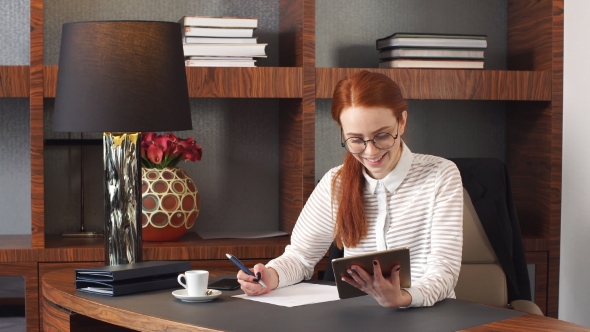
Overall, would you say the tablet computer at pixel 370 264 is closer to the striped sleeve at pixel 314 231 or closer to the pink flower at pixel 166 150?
the striped sleeve at pixel 314 231

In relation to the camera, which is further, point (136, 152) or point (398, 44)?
point (398, 44)

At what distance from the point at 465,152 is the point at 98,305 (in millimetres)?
2023

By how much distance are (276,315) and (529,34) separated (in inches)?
78.1

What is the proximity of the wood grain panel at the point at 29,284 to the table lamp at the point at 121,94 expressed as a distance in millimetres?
679

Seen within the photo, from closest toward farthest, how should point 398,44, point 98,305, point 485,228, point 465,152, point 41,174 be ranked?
point 98,305, point 485,228, point 41,174, point 398,44, point 465,152

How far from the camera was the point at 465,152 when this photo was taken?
3.39 m

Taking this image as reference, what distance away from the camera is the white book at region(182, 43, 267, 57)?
276 cm

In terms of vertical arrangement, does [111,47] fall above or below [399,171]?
above

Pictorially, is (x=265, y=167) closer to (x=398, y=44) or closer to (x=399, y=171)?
(x=398, y=44)

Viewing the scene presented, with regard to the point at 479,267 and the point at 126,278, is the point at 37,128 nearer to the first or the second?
the point at 126,278

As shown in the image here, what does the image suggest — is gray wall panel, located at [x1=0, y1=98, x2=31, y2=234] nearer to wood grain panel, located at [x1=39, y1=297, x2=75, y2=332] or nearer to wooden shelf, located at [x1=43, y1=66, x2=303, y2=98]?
wooden shelf, located at [x1=43, y1=66, x2=303, y2=98]

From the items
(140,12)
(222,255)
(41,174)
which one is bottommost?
(222,255)

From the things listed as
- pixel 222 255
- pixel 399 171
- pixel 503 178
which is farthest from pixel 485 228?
pixel 222 255

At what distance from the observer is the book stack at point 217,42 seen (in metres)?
2.76
